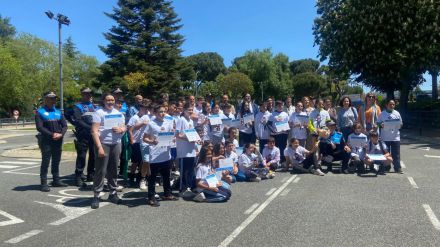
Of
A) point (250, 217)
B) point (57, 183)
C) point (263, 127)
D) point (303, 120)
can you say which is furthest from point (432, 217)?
point (57, 183)

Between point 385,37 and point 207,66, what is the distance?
6835 cm

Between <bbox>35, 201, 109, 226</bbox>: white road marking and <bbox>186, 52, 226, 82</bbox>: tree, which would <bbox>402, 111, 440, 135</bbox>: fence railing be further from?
<bbox>186, 52, 226, 82</bbox>: tree

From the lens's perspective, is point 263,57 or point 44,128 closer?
point 44,128

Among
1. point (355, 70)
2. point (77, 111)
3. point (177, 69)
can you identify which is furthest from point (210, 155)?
point (177, 69)

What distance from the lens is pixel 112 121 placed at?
24.6 feet

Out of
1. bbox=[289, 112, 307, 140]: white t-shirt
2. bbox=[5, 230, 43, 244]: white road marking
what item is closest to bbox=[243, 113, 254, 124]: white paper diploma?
bbox=[289, 112, 307, 140]: white t-shirt

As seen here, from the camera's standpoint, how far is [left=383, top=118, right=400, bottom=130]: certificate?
11281 millimetres

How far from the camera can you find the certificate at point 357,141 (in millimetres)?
11234

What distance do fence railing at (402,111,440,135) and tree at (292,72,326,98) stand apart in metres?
59.1

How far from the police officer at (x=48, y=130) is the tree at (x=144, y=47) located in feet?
116

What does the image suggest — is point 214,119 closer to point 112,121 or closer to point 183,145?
point 183,145

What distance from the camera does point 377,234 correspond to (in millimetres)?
5723

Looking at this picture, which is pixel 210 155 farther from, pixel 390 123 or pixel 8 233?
pixel 390 123

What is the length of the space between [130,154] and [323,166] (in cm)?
573
